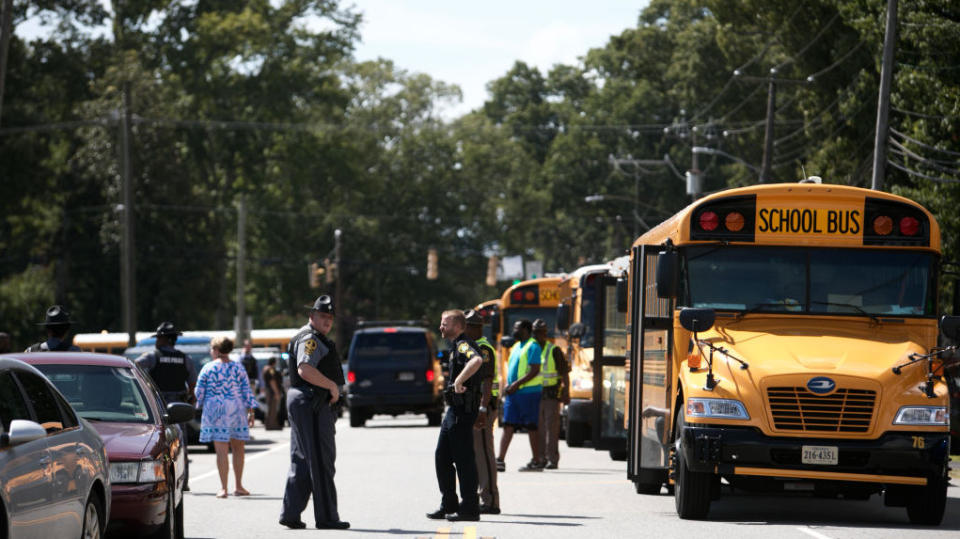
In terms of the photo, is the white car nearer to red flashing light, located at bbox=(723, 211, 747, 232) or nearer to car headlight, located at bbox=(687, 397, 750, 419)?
car headlight, located at bbox=(687, 397, 750, 419)

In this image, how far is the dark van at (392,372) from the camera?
1422 inches

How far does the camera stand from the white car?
881 centimetres

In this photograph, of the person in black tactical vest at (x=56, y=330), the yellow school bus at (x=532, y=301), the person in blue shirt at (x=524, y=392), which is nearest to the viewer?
the person in black tactical vest at (x=56, y=330)

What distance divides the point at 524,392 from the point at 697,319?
7.71m

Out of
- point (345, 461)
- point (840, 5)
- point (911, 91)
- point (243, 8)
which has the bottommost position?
point (345, 461)

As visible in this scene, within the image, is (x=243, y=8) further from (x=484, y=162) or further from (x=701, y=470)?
(x=701, y=470)

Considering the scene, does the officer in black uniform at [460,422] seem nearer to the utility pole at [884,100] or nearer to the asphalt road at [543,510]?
the asphalt road at [543,510]

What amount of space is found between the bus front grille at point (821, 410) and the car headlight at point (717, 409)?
24 centimetres

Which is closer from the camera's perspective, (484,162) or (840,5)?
(840,5)

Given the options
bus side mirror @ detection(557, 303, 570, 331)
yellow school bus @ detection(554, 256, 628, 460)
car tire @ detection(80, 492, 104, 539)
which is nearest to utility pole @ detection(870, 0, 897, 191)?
yellow school bus @ detection(554, 256, 628, 460)

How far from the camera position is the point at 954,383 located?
22578mm

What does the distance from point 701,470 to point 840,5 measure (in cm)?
2762

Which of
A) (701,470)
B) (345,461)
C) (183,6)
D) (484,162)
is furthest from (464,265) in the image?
(701,470)

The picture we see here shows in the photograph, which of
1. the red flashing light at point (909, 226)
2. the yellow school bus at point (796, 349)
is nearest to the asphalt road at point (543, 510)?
the yellow school bus at point (796, 349)
